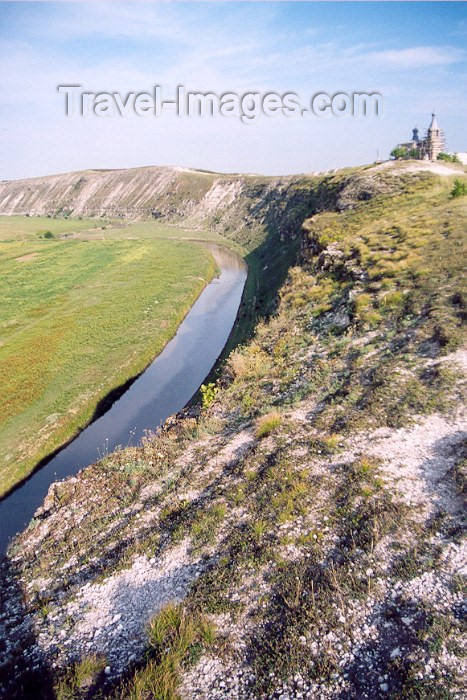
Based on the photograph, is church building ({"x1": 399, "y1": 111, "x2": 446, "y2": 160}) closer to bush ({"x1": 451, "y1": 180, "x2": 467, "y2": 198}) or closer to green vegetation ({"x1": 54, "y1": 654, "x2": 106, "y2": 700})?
bush ({"x1": 451, "y1": 180, "x2": 467, "y2": 198})

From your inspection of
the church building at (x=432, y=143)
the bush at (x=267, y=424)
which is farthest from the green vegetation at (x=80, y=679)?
the church building at (x=432, y=143)

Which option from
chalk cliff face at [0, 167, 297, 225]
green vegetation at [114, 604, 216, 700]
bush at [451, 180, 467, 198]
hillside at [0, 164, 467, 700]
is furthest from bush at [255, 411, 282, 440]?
chalk cliff face at [0, 167, 297, 225]

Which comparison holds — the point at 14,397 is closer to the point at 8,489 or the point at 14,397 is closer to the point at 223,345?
the point at 8,489

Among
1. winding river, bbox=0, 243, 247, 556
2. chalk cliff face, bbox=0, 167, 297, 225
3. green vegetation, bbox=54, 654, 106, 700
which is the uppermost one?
chalk cliff face, bbox=0, 167, 297, 225

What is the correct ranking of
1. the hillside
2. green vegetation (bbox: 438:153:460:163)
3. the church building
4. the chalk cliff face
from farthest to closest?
the chalk cliff face, the church building, green vegetation (bbox: 438:153:460:163), the hillside

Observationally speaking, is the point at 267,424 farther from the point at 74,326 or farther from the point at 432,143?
the point at 432,143

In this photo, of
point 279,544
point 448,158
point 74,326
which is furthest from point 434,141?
point 279,544

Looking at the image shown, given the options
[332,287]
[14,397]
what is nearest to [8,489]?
[14,397]

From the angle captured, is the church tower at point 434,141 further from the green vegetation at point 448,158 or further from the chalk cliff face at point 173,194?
the chalk cliff face at point 173,194
